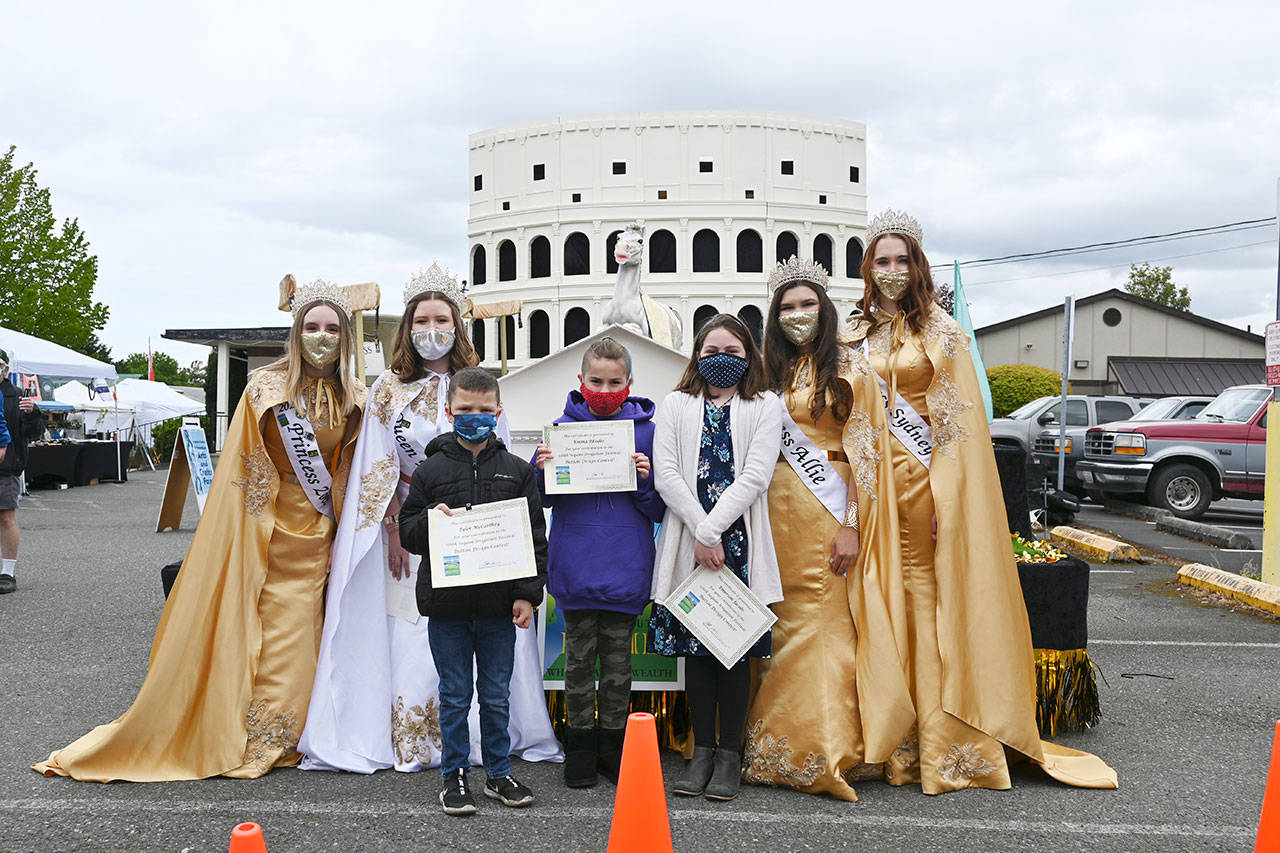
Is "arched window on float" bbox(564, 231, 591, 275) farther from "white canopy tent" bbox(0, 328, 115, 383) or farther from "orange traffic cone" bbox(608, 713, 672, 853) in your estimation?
"orange traffic cone" bbox(608, 713, 672, 853)

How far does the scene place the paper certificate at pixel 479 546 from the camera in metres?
3.73

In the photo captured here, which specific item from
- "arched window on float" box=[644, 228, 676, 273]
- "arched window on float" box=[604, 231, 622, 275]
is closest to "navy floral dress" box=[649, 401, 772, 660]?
"arched window on float" box=[604, 231, 622, 275]

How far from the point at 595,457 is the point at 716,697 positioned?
1032mm

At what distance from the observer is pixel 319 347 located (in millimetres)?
4434

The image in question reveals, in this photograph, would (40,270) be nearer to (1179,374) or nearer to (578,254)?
(578,254)

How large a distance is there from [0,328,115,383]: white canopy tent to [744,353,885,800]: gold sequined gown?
15495mm

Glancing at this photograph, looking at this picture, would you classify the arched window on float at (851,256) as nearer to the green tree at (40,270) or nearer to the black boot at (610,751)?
the green tree at (40,270)

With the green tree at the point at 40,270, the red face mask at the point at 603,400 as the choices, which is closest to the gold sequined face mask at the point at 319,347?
the red face mask at the point at 603,400

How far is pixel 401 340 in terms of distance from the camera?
4520 millimetres

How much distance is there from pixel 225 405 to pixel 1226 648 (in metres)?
32.8

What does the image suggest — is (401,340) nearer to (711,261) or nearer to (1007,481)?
(1007,481)

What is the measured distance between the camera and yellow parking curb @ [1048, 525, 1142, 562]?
1044 cm

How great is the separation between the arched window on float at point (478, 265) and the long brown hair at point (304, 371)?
4981 centimetres

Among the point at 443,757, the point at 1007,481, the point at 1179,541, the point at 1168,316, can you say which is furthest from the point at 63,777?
the point at 1168,316
